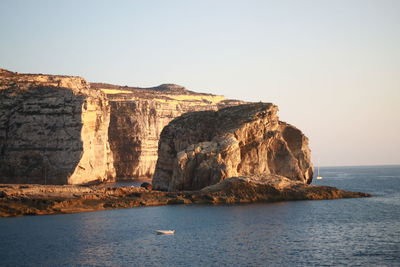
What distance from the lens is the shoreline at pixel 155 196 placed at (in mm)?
62438

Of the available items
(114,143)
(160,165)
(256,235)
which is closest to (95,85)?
(114,143)

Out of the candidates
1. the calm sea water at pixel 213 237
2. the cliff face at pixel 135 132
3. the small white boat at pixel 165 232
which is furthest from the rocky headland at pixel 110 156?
the small white boat at pixel 165 232

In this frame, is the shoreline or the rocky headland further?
the rocky headland

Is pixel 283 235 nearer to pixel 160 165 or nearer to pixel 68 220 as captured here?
pixel 68 220

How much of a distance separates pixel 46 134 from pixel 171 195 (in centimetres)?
3078

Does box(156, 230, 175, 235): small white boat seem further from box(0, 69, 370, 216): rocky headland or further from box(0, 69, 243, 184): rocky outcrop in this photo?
box(0, 69, 243, 184): rocky outcrop

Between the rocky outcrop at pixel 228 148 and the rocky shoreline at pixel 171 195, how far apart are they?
3805 millimetres

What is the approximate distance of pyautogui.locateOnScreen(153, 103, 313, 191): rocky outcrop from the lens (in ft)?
235

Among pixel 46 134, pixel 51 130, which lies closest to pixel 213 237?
pixel 51 130

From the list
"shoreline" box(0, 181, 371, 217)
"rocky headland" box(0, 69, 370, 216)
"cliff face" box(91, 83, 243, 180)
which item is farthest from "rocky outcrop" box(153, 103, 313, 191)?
"cliff face" box(91, 83, 243, 180)

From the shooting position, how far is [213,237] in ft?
150

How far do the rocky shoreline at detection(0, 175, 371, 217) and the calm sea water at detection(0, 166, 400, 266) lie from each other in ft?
9.38

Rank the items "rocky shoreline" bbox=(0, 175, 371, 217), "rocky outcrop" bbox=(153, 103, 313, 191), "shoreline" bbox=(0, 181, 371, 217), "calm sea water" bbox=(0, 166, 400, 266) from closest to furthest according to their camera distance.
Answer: "calm sea water" bbox=(0, 166, 400, 266)
"shoreline" bbox=(0, 181, 371, 217)
"rocky shoreline" bbox=(0, 175, 371, 217)
"rocky outcrop" bbox=(153, 103, 313, 191)

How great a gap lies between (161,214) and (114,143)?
71.0 m
